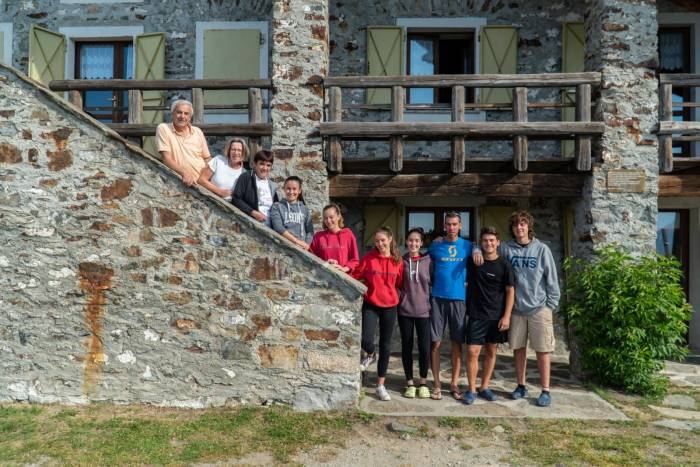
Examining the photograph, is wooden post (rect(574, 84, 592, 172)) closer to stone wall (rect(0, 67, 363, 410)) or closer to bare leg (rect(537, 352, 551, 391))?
bare leg (rect(537, 352, 551, 391))

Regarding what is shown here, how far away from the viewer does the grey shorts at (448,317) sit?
444 centimetres

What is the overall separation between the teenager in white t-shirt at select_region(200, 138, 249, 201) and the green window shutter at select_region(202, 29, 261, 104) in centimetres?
335

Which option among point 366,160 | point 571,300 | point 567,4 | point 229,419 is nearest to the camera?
point 229,419

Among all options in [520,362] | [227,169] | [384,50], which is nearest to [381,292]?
[520,362]

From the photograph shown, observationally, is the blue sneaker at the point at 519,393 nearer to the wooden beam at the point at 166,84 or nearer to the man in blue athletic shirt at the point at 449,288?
the man in blue athletic shirt at the point at 449,288

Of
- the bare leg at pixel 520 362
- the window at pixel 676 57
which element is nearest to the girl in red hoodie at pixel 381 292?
the bare leg at pixel 520 362

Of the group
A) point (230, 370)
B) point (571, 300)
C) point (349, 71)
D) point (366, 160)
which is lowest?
point (230, 370)

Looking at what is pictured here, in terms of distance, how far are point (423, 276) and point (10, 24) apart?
794 centimetres

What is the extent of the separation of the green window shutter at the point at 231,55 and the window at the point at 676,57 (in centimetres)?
624

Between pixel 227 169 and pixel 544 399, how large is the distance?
11.7 feet

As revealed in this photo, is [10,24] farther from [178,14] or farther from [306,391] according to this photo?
[306,391]

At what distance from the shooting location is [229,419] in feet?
13.0

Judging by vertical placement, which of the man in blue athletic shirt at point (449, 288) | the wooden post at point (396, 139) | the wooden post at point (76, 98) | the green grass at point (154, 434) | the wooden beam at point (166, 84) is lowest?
the green grass at point (154, 434)

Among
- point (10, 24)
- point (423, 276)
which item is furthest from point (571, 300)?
point (10, 24)
